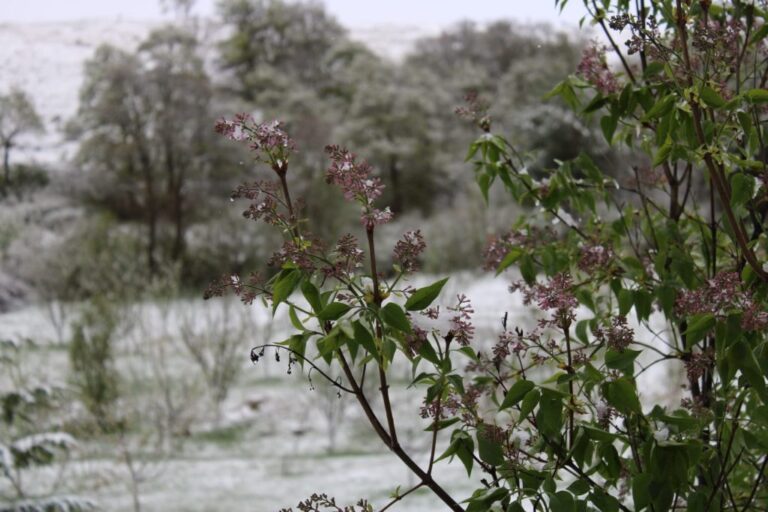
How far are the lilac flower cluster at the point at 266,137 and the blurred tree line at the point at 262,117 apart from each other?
457 centimetres

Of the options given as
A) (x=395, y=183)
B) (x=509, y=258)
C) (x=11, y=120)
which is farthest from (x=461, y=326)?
(x=395, y=183)

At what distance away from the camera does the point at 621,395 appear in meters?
0.44

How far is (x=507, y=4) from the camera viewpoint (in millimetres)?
5848

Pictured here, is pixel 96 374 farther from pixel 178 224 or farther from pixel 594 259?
pixel 594 259

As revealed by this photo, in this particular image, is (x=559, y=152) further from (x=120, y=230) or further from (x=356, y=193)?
(x=356, y=193)

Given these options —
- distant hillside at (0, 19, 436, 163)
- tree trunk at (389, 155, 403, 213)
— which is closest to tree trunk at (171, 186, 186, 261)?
distant hillside at (0, 19, 436, 163)

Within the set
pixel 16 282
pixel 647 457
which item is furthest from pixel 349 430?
pixel 647 457

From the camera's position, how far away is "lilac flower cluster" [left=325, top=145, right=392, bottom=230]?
414 millimetres

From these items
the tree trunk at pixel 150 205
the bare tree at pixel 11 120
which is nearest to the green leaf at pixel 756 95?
the bare tree at pixel 11 120

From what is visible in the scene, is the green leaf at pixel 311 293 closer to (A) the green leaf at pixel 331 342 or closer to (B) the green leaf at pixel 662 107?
(A) the green leaf at pixel 331 342

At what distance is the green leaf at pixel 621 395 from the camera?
441 millimetres

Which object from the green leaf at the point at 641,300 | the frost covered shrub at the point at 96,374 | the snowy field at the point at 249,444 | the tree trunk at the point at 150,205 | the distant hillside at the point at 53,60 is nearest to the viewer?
the green leaf at the point at 641,300

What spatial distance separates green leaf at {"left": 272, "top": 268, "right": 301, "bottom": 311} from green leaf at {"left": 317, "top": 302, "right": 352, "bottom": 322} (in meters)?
0.03

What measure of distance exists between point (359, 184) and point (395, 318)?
7 centimetres
